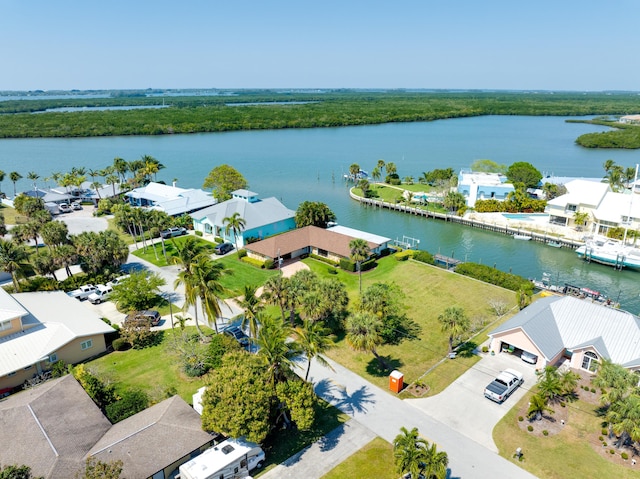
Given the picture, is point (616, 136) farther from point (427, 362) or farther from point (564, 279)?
point (427, 362)

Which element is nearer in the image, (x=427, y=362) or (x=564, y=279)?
(x=427, y=362)

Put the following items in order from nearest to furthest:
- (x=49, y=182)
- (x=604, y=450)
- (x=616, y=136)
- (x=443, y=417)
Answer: (x=604, y=450), (x=443, y=417), (x=49, y=182), (x=616, y=136)

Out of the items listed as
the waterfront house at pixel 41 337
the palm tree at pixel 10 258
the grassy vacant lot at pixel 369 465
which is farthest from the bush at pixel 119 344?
the grassy vacant lot at pixel 369 465

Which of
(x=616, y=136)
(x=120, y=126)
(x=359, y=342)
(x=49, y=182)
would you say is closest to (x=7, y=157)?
(x=49, y=182)

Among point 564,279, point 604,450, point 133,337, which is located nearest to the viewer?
point 604,450

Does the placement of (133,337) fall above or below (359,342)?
below

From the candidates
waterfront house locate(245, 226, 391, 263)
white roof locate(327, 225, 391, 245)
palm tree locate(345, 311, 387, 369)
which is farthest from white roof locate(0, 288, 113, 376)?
white roof locate(327, 225, 391, 245)
